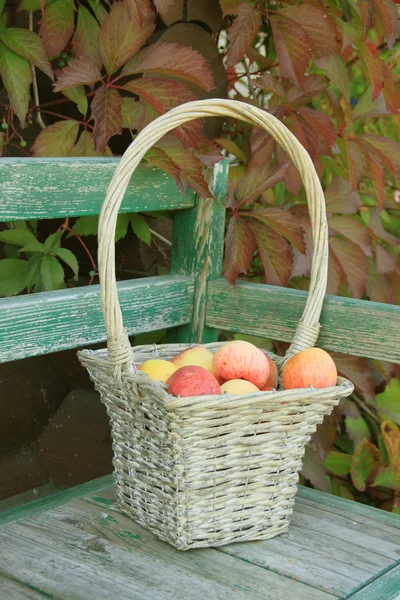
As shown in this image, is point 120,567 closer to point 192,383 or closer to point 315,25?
point 192,383

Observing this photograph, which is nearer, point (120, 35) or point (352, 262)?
point (120, 35)

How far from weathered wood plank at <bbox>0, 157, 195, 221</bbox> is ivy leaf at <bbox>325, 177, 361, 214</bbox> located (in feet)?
1.30

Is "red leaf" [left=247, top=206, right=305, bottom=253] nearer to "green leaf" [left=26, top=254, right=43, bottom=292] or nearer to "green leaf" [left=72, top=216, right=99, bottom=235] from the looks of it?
"green leaf" [left=72, top=216, right=99, bottom=235]

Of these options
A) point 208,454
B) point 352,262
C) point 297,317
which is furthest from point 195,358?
point 352,262

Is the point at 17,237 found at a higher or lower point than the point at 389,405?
higher

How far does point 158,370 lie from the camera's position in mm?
1241

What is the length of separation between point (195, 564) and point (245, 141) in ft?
3.58

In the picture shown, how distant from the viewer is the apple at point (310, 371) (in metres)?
1.24

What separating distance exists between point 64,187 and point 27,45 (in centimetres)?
32

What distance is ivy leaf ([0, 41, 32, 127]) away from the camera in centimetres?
156

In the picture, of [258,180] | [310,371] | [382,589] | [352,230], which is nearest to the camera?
[382,589]

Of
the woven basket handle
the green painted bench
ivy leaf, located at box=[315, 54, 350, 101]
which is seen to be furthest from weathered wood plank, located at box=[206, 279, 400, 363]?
ivy leaf, located at box=[315, 54, 350, 101]

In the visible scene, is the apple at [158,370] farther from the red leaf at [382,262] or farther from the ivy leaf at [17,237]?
the red leaf at [382,262]

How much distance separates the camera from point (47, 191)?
1.42m
